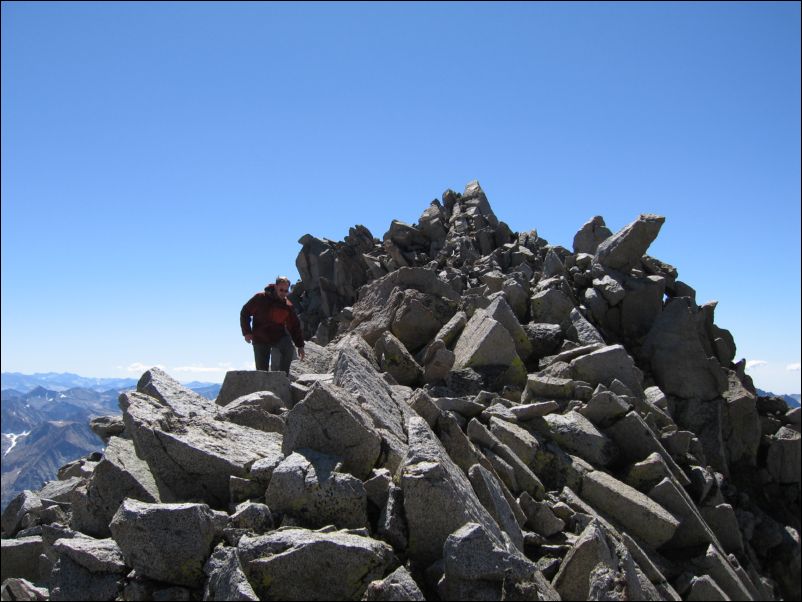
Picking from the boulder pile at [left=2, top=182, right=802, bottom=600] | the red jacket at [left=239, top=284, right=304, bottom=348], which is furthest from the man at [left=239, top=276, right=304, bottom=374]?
the boulder pile at [left=2, top=182, right=802, bottom=600]

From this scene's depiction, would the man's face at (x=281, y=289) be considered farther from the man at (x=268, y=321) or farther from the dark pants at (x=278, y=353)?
the dark pants at (x=278, y=353)

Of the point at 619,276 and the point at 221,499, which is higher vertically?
the point at 619,276

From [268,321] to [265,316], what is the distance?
0.61 feet

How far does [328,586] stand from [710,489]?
13492 mm

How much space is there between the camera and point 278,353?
65.3 feet

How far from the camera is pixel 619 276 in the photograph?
99.5 feet

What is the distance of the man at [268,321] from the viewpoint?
19.2 m

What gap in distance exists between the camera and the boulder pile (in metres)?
8.01

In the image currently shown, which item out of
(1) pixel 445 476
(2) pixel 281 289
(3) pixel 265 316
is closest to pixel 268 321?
(3) pixel 265 316

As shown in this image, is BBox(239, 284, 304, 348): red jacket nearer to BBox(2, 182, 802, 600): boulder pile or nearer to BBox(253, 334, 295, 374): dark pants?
BBox(253, 334, 295, 374): dark pants

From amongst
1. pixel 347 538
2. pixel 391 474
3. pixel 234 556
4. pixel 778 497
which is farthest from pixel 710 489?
pixel 234 556

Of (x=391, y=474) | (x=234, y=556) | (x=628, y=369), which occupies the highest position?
(x=628, y=369)

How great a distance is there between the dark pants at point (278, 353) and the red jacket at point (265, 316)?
15 cm

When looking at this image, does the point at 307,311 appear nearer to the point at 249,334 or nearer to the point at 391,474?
the point at 249,334
